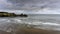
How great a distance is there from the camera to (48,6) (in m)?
2.53

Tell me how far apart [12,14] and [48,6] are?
88 cm

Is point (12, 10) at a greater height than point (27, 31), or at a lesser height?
greater


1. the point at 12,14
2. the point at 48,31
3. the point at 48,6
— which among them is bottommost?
the point at 48,31

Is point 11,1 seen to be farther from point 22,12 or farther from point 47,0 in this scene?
point 47,0

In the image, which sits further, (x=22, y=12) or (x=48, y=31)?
(x=22, y=12)

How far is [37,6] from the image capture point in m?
2.53

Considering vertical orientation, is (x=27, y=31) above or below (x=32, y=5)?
below

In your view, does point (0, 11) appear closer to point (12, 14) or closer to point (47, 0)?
point (12, 14)

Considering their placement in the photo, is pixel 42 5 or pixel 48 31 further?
pixel 42 5

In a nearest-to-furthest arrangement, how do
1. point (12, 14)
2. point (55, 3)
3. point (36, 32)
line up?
point (36, 32) → point (12, 14) → point (55, 3)

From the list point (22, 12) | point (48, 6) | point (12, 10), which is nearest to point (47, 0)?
point (48, 6)

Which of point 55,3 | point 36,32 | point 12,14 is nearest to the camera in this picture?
point 36,32

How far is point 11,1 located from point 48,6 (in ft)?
2.97

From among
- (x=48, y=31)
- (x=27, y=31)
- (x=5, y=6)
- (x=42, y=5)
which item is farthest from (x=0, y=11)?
(x=48, y=31)
